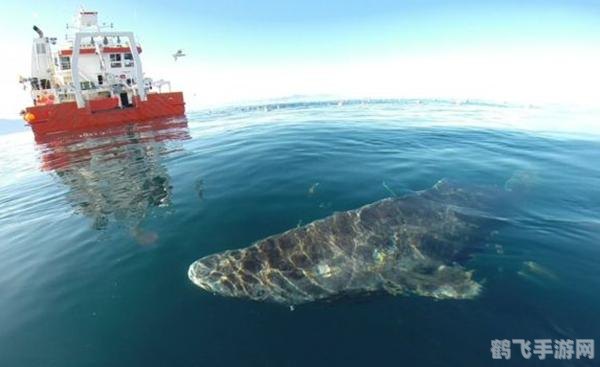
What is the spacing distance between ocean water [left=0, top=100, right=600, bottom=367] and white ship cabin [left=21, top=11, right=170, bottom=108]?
41.7 meters

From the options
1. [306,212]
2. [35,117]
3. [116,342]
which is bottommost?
[116,342]

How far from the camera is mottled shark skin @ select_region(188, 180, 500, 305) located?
6.98 meters

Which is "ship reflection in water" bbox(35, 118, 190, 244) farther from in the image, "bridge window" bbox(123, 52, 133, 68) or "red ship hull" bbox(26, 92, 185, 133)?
"bridge window" bbox(123, 52, 133, 68)

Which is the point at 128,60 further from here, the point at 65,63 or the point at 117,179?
the point at 117,179

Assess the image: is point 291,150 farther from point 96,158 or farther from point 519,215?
point 96,158

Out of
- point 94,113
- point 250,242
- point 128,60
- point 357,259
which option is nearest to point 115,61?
point 128,60

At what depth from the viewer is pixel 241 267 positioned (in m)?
7.68

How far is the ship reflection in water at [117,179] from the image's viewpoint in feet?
36.7

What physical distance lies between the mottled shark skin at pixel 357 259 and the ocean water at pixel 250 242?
→ 40 centimetres

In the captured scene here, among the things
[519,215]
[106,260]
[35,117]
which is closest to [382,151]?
[519,215]

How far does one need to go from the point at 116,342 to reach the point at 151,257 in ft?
8.85
